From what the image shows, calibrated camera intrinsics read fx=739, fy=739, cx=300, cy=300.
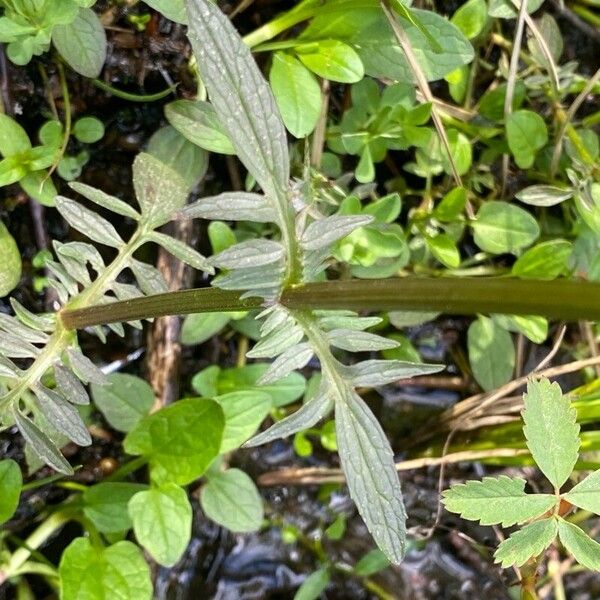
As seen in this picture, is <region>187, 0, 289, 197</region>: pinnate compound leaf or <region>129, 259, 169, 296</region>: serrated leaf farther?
<region>129, 259, 169, 296</region>: serrated leaf

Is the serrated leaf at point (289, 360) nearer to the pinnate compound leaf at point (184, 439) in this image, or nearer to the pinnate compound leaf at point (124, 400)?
the pinnate compound leaf at point (184, 439)

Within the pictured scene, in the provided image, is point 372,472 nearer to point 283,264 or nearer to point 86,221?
point 283,264

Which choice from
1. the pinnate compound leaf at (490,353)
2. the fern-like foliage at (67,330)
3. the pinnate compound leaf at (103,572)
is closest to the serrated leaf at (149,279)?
the fern-like foliage at (67,330)

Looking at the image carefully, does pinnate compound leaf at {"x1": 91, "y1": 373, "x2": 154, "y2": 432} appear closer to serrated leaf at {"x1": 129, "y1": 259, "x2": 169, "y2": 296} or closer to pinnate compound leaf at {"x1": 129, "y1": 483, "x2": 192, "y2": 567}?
pinnate compound leaf at {"x1": 129, "y1": 483, "x2": 192, "y2": 567}

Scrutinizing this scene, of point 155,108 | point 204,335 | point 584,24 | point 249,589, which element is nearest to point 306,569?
point 249,589

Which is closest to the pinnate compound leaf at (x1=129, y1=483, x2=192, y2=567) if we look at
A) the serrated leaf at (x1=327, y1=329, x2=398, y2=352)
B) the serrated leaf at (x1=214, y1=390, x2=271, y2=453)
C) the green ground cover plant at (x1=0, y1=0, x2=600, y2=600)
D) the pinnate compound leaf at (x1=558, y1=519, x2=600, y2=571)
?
the green ground cover plant at (x1=0, y1=0, x2=600, y2=600)

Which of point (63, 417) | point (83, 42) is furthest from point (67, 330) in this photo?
point (83, 42)
